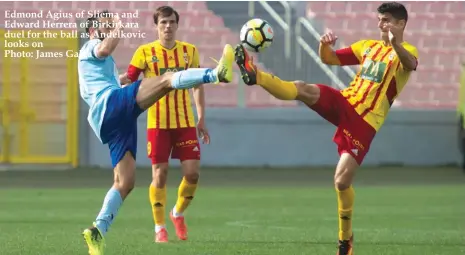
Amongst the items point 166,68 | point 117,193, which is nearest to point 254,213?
point 166,68

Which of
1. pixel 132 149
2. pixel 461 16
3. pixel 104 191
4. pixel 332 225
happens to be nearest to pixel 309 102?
pixel 132 149

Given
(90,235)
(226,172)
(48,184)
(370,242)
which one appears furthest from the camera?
(226,172)

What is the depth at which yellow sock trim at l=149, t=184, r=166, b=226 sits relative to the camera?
10.4m

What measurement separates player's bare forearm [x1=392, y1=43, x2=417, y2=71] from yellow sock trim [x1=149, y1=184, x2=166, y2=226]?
2.79m

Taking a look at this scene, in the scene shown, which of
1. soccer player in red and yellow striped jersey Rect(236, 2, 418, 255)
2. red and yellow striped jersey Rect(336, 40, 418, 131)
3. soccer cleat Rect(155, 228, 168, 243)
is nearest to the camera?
soccer player in red and yellow striped jersey Rect(236, 2, 418, 255)

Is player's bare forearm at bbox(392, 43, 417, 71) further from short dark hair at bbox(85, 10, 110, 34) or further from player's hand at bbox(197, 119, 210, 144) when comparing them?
player's hand at bbox(197, 119, 210, 144)

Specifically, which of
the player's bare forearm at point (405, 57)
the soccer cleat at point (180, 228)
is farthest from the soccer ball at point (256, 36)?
the soccer cleat at point (180, 228)

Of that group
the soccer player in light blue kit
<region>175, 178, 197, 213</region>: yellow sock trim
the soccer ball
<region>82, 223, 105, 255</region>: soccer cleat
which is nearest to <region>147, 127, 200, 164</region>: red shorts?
<region>175, 178, 197, 213</region>: yellow sock trim

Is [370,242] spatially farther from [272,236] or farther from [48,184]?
[48,184]

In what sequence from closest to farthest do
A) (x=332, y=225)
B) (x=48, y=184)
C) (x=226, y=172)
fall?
(x=332, y=225) → (x=48, y=184) → (x=226, y=172)

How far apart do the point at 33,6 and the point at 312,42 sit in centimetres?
549

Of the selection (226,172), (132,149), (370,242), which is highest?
(132,149)

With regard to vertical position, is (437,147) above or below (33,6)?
below

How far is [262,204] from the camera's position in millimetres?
14898
